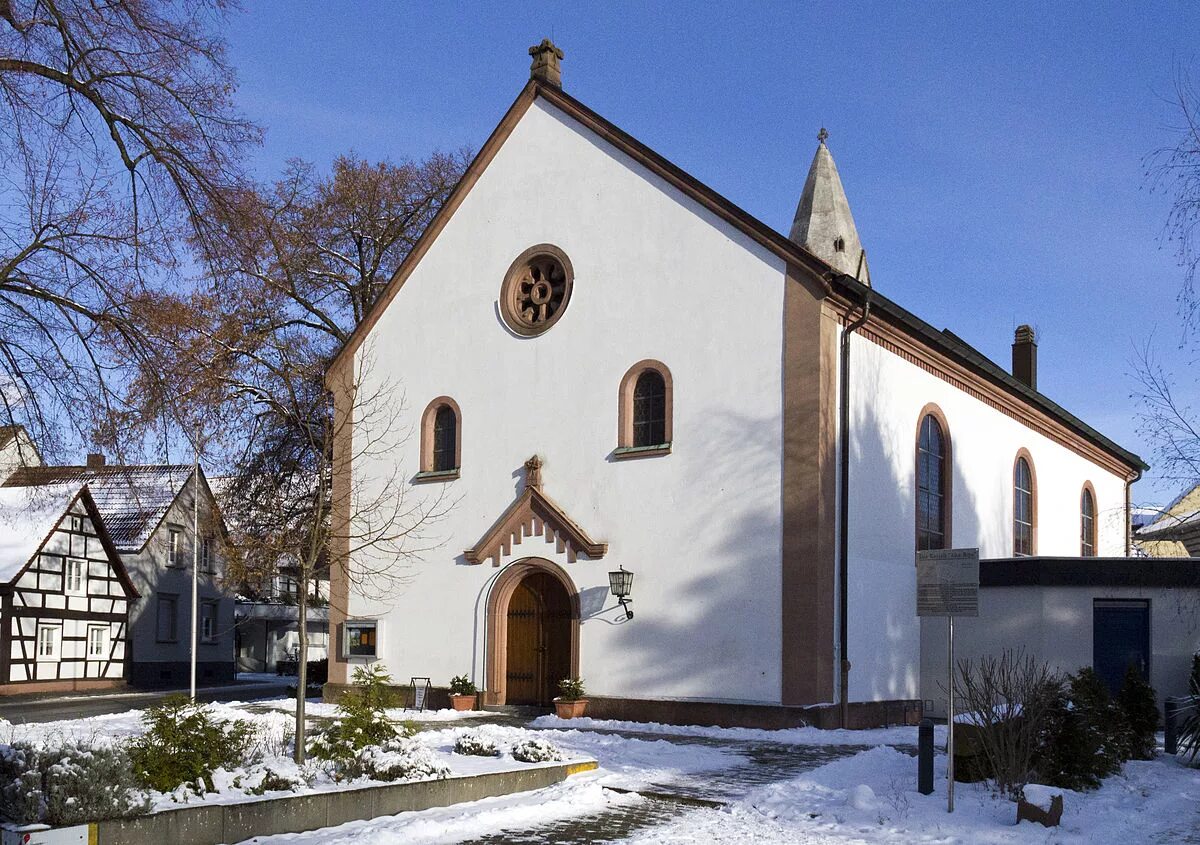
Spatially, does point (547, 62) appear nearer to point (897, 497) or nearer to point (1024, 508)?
point (897, 497)

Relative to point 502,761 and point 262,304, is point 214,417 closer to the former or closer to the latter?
point 262,304

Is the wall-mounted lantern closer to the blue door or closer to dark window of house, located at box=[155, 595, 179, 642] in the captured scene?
the blue door

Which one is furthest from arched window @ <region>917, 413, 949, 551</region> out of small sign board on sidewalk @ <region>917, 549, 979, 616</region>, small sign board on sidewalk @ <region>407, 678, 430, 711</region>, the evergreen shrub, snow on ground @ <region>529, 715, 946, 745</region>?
small sign board on sidewalk @ <region>917, 549, 979, 616</region>

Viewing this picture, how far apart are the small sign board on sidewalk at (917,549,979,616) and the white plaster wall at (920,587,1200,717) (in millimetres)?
10902

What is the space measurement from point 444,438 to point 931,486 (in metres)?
9.65

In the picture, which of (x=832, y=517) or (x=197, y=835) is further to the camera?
(x=832, y=517)

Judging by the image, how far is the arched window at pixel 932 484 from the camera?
23.6 meters

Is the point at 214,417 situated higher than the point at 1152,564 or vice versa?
the point at 214,417

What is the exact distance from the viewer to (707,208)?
2150cm

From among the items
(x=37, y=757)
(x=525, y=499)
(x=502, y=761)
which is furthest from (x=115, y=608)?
(x=37, y=757)

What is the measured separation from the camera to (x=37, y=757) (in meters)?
9.16

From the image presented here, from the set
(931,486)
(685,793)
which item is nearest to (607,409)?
(931,486)

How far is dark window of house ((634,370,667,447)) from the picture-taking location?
2177 cm

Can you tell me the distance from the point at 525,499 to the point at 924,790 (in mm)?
11616
